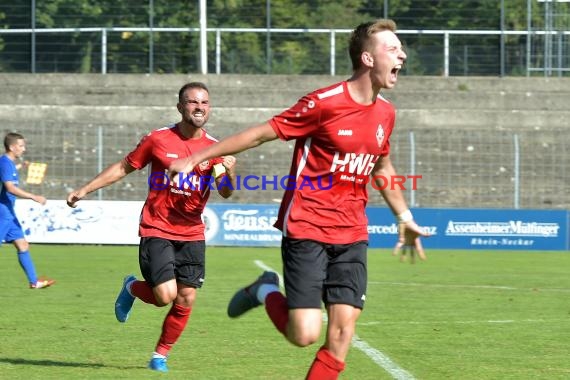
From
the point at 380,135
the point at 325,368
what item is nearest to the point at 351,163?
the point at 380,135

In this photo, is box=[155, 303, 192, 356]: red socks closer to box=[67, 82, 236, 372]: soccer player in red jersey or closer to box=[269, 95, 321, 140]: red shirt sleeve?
box=[67, 82, 236, 372]: soccer player in red jersey

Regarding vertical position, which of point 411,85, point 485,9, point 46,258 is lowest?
point 46,258

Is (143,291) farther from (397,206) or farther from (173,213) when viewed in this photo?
(397,206)

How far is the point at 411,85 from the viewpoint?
33.3 meters

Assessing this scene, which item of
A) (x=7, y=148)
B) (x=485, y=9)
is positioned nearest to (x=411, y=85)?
(x=485, y=9)

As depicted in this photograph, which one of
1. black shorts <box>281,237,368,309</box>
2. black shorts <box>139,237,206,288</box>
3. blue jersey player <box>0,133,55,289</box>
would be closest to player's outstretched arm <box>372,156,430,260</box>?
Result: black shorts <box>281,237,368,309</box>

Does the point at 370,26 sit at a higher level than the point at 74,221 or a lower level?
higher

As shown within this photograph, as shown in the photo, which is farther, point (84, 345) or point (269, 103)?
point (269, 103)

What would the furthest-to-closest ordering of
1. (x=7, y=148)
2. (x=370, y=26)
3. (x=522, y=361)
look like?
1. (x=7, y=148)
2. (x=522, y=361)
3. (x=370, y=26)

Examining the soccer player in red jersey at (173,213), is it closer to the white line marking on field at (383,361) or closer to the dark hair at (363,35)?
the white line marking on field at (383,361)

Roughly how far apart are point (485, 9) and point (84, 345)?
2650 cm

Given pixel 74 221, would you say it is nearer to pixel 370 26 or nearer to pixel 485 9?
pixel 485 9

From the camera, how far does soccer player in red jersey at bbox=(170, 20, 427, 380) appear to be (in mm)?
6602

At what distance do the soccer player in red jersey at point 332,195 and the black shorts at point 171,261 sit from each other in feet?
6.97
